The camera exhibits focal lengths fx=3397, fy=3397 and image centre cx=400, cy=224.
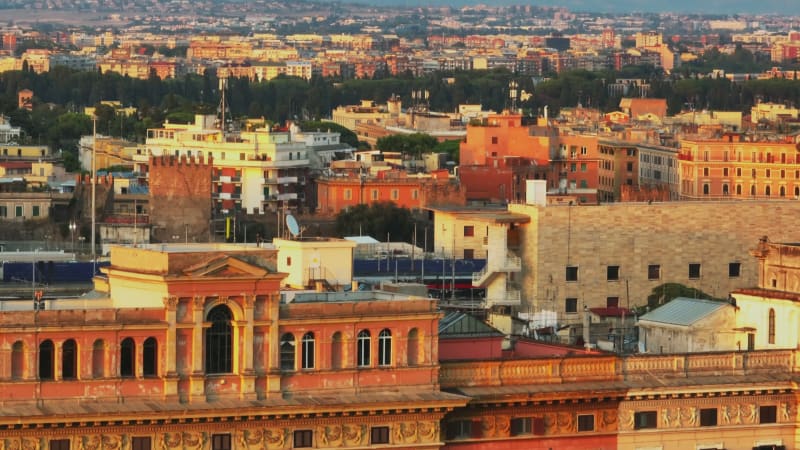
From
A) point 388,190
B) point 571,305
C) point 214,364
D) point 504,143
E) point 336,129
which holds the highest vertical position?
point 214,364

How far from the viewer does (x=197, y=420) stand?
38.9 meters

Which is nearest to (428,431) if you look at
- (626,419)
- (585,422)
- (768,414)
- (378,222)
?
(585,422)

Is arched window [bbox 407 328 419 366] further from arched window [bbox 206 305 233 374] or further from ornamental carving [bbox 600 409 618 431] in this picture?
ornamental carving [bbox 600 409 618 431]

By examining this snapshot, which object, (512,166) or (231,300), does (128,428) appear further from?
(512,166)

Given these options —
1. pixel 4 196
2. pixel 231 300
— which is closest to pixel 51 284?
pixel 231 300

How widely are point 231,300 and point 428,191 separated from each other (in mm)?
50197

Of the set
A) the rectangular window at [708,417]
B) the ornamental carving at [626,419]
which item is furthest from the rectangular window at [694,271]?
the ornamental carving at [626,419]

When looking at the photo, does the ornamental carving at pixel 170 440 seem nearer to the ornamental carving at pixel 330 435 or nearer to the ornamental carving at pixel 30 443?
the ornamental carving at pixel 30 443

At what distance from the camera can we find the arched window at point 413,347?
132 feet

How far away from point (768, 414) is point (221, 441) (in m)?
7.68

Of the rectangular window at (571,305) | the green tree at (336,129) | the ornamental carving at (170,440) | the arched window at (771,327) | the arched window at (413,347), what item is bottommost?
the green tree at (336,129)

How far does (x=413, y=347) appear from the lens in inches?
1588

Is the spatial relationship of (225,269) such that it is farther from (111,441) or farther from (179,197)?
(179,197)

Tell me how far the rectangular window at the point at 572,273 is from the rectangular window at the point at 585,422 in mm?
21376
